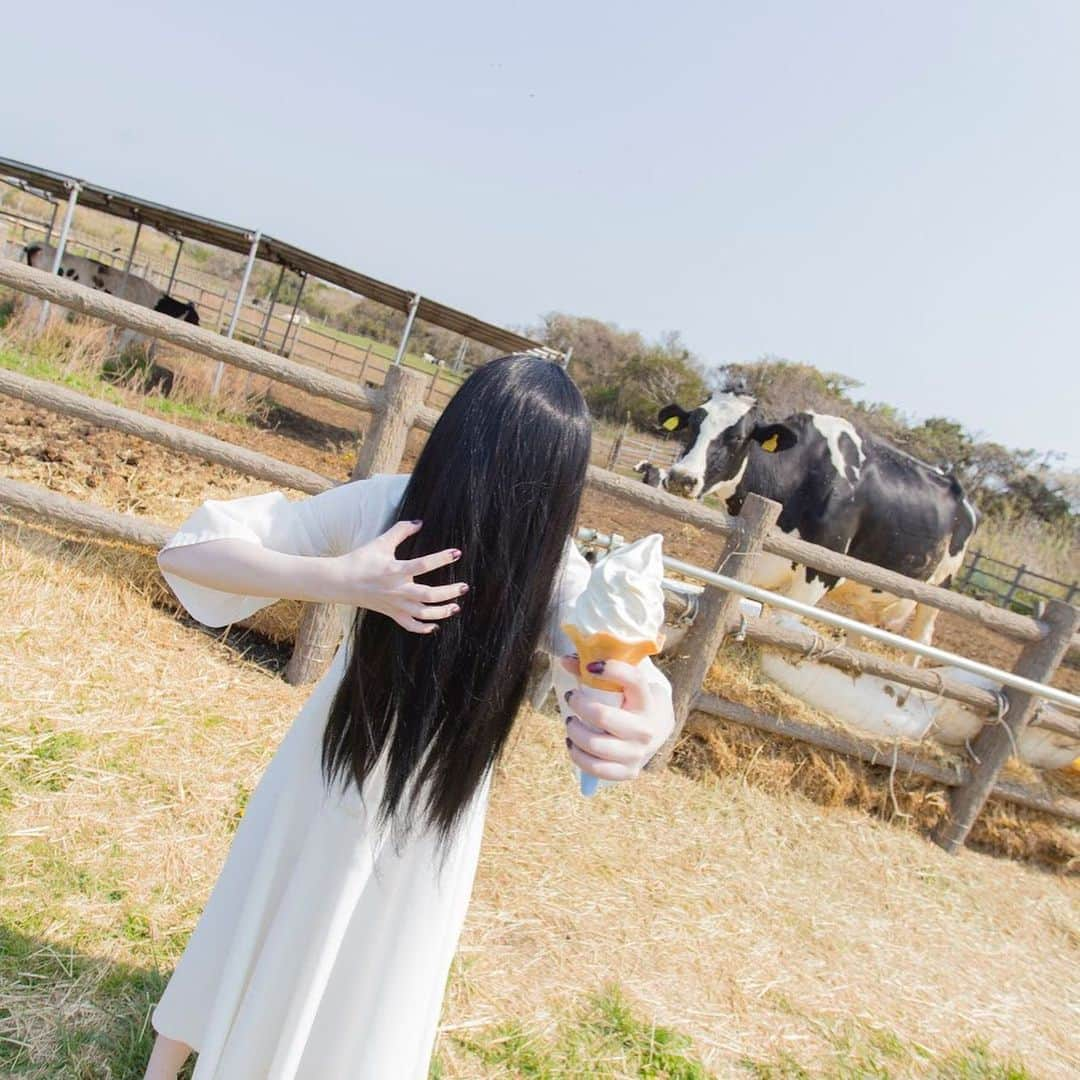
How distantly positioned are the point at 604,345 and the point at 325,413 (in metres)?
35.8

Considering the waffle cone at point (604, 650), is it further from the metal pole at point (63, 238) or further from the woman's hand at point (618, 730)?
the metal pole at point (63, 238)

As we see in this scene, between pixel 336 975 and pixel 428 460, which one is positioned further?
pixel 336 975

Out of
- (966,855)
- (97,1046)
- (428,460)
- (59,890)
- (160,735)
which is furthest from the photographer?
(966,855)

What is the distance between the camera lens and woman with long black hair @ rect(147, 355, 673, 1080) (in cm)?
119

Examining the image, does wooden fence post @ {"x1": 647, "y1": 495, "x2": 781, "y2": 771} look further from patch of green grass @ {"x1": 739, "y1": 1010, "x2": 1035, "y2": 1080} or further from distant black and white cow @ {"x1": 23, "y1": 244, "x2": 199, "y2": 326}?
distant black and white cow @ {"x1": 23, "y1": 244, "x2": 199, "y2": 326}

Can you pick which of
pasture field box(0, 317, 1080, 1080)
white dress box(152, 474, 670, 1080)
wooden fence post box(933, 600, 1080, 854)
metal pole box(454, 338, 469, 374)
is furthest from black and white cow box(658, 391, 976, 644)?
metal pole box(454, 338, 469, 374)

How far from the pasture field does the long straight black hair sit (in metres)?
0.47

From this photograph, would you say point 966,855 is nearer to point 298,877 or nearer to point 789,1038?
point 789,1038

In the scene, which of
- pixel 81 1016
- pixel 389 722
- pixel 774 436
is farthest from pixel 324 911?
pixel 774 436

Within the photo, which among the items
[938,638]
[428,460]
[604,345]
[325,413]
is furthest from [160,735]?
[604,345]

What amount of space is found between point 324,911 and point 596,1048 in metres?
1.35

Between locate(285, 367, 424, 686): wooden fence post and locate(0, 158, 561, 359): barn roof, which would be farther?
locate(0, 158, 561, 359): barn roof

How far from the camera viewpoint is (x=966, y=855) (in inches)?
168

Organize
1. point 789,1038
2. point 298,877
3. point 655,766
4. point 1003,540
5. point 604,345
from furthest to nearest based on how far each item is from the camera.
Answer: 1. point 604,345
2. point 1003,540
3. point 655,766
4. point 789,1038
5. point 298,877
